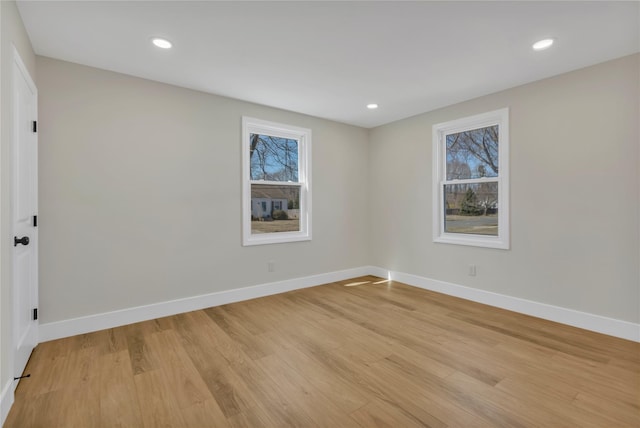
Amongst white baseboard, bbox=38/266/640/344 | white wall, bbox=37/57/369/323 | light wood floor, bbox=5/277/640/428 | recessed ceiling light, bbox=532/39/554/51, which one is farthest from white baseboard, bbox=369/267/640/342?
recessed ceiling light, bbox=532/39/554/51

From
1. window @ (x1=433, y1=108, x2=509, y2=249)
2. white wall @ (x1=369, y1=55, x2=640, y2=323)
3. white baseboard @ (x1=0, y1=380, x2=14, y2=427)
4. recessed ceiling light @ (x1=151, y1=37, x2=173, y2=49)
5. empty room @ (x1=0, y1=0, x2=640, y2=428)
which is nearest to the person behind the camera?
white baseboard @ (x1=0, y1=380, x2=14, y2=427)

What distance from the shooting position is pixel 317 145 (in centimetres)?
457

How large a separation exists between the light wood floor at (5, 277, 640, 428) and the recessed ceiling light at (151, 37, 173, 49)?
8.31ft

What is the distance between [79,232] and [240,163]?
70.5 inches

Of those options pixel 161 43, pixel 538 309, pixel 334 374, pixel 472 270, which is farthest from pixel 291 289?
pixel 161 43

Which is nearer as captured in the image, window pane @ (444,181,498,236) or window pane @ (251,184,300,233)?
window pane @ (444,181,498,236)

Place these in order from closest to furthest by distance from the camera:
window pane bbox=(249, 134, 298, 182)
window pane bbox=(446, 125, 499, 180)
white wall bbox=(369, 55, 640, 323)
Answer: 1. white wall bbox=(369, 55, 640, 323)
2. window pane bbox=(446, 125, 499, 180)
3. window pane bbox=(249, 134, 298, 182)

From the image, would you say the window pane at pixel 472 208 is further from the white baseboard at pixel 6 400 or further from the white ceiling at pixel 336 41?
the white baseboard at pixel 6 400

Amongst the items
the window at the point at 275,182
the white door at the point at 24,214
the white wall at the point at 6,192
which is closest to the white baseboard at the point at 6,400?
the white wall at the point at 6,192

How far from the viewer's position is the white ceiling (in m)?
2.07

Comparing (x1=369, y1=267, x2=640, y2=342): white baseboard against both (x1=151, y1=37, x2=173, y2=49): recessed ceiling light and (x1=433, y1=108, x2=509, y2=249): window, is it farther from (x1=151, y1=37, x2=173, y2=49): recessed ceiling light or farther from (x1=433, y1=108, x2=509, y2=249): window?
(x1=151, y1=37, x2=173, y2=49): recessed ceiling light

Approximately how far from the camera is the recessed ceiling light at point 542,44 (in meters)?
2.45

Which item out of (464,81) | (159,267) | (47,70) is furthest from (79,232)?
(464,81)

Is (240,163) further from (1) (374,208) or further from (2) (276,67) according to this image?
(1) (374,208)
